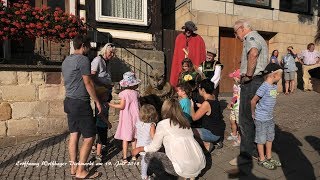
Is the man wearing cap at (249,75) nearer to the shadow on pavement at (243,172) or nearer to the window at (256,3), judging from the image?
the shadow on pavement at (243,172)

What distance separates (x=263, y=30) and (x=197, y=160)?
9009 millimetres

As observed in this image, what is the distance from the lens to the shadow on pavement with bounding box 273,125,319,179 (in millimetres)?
3864

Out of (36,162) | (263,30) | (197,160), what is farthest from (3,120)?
(263,30)

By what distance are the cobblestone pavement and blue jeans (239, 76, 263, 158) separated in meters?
0.24

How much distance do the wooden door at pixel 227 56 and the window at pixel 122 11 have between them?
11.6 ft

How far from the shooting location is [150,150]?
3.57 meters

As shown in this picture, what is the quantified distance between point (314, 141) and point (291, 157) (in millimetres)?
946

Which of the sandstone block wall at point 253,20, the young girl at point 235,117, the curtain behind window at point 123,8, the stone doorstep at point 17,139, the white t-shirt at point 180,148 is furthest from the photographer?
the sandstone block wall at point 253,20

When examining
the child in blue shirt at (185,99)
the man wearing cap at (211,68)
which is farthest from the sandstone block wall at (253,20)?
the child in blue shirt at (185,99)

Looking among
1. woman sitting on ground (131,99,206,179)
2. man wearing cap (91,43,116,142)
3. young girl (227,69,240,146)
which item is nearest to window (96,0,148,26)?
man wearing cap (91,43,116,142)

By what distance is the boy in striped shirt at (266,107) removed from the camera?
394cm

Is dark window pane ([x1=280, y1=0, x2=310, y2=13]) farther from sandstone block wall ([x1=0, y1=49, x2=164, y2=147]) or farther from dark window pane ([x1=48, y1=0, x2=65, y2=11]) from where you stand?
sandstone block wall ([x1=0, y1=49, x2=164, y2=147])

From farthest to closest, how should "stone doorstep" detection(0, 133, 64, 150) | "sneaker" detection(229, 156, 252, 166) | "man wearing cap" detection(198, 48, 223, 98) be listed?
"stone doorstep" detection(0, 133, 64, 150) < "man wearing cap" detection(198, 48, 223, 98) < "sneaker" detection(229, 156, 252, 166)

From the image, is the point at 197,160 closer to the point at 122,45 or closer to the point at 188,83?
the point at 188,83
